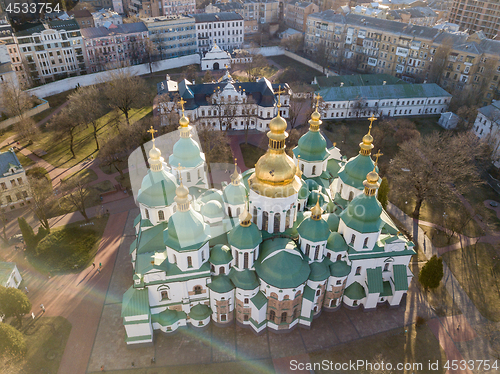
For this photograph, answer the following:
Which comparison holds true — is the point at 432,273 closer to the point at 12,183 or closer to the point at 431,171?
the point at 431,171

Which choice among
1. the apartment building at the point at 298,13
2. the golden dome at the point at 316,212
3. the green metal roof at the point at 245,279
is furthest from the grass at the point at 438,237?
the apartment building at the point at 298,13

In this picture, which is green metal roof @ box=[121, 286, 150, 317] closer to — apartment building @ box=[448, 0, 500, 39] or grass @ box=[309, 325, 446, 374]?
grass @ box=[309, 325, 446, 374]

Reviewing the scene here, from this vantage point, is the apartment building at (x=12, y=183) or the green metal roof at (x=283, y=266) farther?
the apartment building at (x=12, y=183)

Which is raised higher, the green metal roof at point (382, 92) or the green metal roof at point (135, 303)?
the green metal roof at point (382, 92)

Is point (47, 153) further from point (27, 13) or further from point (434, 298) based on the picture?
point (27, 13)

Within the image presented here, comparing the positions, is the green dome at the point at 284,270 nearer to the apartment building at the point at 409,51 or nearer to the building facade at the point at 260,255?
the building facade at the point at 260,255

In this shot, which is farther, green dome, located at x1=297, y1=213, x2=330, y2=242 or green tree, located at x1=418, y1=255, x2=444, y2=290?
green tree, located at x1=418, y1=255, x2=444, y2=290

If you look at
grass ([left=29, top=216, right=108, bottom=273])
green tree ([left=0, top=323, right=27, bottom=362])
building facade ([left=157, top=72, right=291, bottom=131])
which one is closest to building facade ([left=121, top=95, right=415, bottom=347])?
green tree ([left=0, top=323, right=27, bottom=362])
